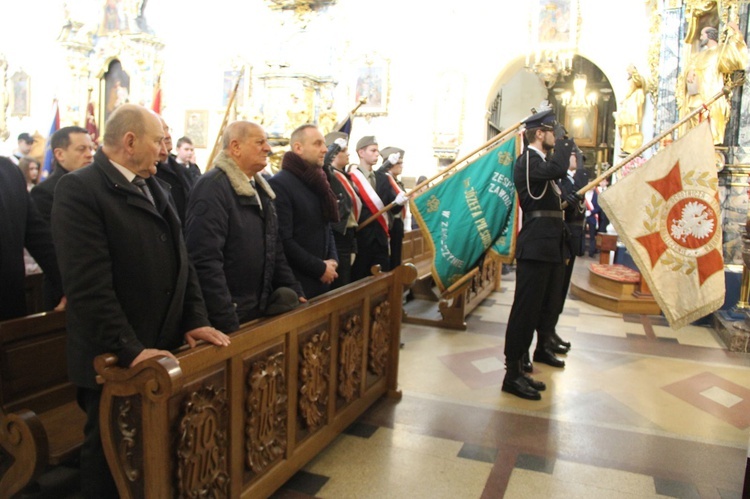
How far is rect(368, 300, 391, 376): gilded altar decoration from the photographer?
132 inches

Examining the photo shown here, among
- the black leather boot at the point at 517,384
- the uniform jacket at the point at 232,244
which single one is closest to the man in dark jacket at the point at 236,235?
the uniform jacket at the point at 232,244

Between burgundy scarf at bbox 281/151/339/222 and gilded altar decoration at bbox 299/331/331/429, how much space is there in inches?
29.5

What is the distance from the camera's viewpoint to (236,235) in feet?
7.88

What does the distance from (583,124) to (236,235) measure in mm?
16815

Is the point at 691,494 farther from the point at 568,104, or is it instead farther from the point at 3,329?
the point at 568,104

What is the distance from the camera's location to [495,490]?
2.59m

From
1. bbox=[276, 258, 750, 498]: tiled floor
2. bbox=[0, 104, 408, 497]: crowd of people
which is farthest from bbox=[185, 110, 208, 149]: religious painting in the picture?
bbox=[0, 104, 408, 497]: crowd of people

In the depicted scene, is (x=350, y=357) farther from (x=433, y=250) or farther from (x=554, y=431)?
(x=433, y=250)

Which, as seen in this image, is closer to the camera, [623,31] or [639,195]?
[639,195]

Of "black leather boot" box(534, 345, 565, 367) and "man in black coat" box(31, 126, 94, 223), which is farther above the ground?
"man in black coat" box(31, 126, 94, 223)

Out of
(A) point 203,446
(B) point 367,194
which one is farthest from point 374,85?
(A) point 203,446

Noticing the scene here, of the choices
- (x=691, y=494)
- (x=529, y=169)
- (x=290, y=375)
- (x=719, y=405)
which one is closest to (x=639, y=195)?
(x=529, y=169)

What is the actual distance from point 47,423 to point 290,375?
93 centimetres

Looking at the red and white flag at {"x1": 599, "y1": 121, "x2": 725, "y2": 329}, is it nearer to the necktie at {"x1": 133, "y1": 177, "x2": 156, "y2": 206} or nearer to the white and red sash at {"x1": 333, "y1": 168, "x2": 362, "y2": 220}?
the white and red sash at {"x1": 333, "y1": 168, "x2": 362, "y2": 220}
